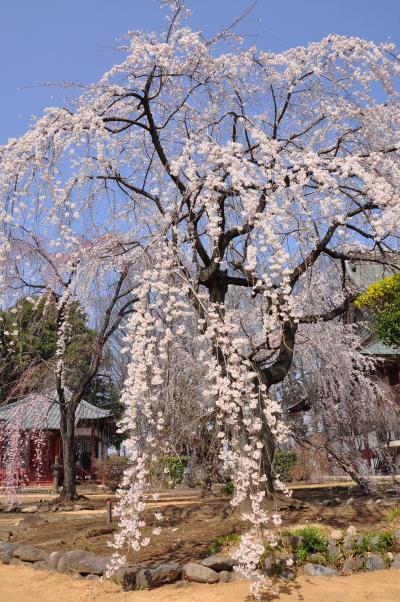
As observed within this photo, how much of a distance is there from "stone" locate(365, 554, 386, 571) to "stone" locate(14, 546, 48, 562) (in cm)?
353

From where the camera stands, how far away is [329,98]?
8.60 meters

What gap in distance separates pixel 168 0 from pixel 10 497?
11.3m

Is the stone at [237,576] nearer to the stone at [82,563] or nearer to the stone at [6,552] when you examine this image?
the stone at [82,563]

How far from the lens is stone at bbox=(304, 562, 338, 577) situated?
5.57 meters

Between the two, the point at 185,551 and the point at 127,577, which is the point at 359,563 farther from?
the point at 127,577

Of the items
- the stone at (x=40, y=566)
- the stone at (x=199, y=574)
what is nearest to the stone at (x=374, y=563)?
the stone at (x=199, y=574)

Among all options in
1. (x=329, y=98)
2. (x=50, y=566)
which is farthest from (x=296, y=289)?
(x=50, y=566)

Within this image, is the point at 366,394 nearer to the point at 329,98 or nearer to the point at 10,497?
the point at 329,98

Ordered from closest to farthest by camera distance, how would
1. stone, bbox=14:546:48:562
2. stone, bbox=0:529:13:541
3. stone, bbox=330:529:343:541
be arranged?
stone, bbox=330:529:343:541 < stone, bbox=14:546:48:562 < stone, bbox=0:529:13:541

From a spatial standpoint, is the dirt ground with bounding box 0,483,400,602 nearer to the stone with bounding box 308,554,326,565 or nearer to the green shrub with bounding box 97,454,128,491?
the stone with bounding box 308,554,326,565

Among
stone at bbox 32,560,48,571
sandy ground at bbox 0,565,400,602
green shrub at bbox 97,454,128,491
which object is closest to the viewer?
sandy ground at bbox 0,565,400,602

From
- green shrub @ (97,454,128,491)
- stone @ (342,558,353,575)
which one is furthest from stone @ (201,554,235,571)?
green shrub @ (97,454,128,491)

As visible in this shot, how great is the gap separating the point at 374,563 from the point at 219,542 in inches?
64.7

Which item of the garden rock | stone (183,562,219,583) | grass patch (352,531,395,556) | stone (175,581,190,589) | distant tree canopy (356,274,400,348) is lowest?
stone (175,581,190,589)
